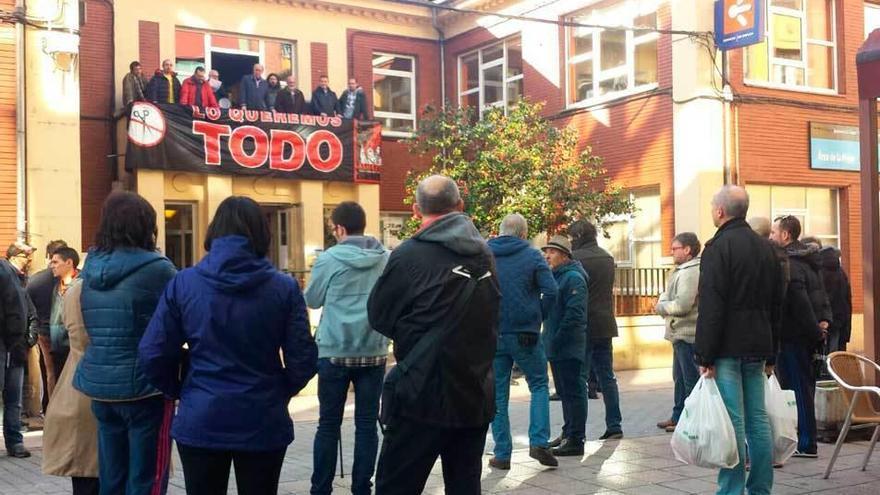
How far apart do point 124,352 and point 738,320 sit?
3435 mm

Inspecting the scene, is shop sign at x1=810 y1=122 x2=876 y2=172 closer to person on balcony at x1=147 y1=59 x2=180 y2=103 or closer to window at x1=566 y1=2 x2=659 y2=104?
window at x1=566 y1=2 x2=659 y2=104

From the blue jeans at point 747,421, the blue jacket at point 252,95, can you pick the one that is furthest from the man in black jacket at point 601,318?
the blue jacket at point 252,95

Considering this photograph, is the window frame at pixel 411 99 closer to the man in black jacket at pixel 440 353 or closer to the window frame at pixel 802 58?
the window frame at pixel 802 58

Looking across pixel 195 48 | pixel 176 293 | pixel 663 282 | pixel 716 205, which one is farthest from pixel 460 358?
pixel 195 48

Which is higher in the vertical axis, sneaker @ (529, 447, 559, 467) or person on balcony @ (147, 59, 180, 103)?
person on balcony @ (147, 59, 180, 103)

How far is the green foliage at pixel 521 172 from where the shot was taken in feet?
52.5

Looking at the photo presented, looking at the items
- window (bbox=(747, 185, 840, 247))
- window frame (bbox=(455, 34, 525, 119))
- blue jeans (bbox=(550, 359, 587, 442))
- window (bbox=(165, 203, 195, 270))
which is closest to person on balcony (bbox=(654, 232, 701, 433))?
blue jeans (bbox=(550, 359, 587, 442))

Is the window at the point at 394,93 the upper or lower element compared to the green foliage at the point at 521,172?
upper

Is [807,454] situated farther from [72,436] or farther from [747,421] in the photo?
[72,436]

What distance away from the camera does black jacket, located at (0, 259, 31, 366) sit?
8211 mm

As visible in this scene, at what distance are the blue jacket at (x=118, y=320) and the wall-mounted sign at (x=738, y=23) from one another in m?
13.8

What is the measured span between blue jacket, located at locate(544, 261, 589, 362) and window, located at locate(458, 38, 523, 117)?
13622mm

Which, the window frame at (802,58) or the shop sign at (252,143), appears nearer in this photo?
the shop sign at (252,143)

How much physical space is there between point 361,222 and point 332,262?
342 millimetres
